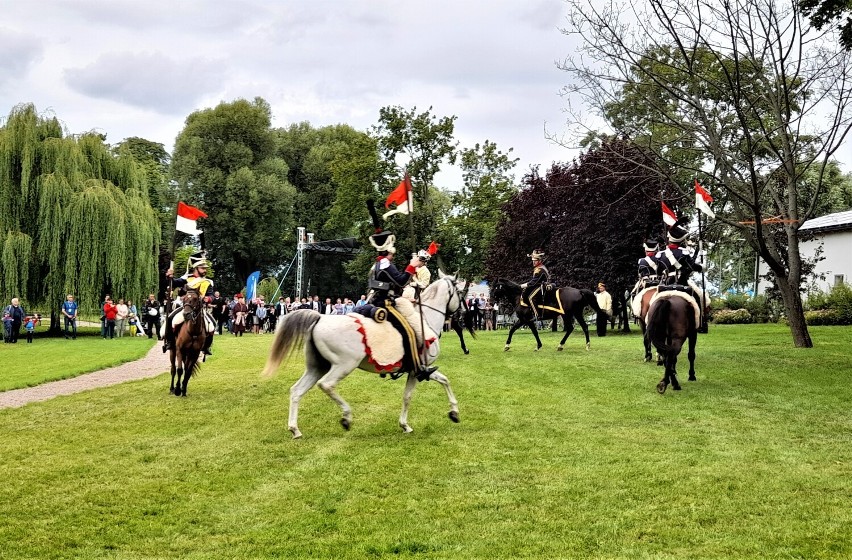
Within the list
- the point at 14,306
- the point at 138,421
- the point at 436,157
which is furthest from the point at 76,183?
the point at 138,421

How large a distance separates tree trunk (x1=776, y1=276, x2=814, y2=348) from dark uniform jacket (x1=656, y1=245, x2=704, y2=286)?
657 cm

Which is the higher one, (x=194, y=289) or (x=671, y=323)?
(x=194, y=289)

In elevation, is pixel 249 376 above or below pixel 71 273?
below

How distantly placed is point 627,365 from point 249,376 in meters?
8.65

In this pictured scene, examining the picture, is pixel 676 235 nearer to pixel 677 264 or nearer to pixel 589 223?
pixel 677 264

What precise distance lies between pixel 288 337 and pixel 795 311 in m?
15.8

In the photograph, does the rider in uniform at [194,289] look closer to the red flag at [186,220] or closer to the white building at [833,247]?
the red flag at [186,220]

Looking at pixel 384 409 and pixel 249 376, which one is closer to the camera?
pixel 384 409

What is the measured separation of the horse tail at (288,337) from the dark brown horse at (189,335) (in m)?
4.85

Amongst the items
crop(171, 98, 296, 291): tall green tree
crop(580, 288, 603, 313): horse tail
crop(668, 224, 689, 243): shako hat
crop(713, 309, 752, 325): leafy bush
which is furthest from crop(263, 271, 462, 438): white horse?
crop(171, 98, 296, 291): tall green tree

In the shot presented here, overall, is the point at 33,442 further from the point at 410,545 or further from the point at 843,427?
the point at 843,427

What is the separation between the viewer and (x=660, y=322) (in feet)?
47.6

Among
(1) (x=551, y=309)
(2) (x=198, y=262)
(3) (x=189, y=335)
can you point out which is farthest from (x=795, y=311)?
(3) (x=189, y=335)

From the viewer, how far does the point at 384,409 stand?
12.8m
